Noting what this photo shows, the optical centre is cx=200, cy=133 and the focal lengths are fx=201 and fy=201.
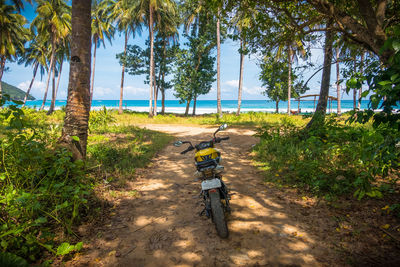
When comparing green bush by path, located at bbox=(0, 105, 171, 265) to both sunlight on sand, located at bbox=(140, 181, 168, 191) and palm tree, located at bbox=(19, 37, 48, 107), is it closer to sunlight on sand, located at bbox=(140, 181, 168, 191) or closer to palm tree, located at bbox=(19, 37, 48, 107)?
sunlight on sand, located at bbox=(140, 181, 168, 191)

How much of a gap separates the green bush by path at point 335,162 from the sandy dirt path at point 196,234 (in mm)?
784

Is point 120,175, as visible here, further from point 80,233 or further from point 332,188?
point 332,188

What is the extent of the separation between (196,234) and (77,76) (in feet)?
12.2

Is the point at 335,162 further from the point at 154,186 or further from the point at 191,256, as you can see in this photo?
the point at 154,186

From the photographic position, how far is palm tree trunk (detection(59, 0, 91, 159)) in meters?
4.01

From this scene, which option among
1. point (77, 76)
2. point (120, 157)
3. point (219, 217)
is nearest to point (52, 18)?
point (120, 157)

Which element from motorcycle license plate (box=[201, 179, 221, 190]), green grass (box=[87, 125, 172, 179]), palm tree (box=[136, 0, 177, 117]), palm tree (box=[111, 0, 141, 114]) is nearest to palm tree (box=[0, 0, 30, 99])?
palm tree (box=[111, 0, 141, 114])

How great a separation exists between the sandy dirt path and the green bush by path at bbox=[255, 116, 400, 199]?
0.78m

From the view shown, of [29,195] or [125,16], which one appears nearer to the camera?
[29,195]

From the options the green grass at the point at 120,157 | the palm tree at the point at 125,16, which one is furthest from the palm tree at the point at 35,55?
the green grass at the point at 120,157

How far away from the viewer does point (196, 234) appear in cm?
297

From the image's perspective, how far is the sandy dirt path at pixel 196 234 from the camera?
2461 mm

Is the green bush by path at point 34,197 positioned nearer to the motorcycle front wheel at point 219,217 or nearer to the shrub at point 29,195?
the shrub at point 29,195

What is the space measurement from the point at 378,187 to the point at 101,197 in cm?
516
